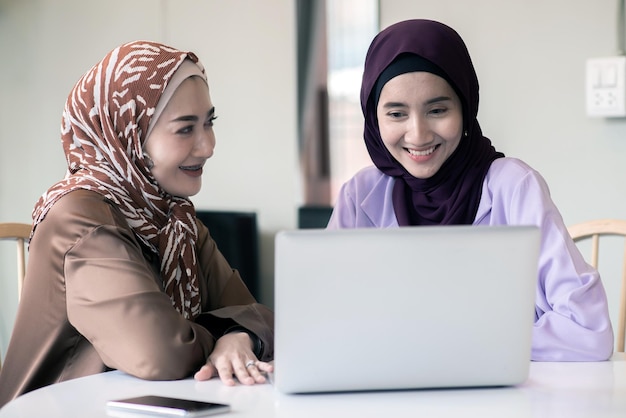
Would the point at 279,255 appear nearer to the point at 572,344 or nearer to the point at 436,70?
the point at 572,344

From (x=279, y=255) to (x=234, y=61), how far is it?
2.54 m

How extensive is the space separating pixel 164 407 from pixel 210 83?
2.61 meters

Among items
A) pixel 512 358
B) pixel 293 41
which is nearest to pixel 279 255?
pixel 512 358

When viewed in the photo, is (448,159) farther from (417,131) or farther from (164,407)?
(164,407)

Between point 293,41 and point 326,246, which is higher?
point 293,41

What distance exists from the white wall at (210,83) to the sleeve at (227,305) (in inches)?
61.2

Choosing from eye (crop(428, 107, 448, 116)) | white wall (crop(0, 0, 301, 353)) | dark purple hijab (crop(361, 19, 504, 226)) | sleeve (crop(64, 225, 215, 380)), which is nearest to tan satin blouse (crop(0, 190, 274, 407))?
sleeve (crop(64, 225, 215, 380))

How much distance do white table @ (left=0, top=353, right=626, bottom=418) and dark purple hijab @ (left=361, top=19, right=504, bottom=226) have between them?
501 mm

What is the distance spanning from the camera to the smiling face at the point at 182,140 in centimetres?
178

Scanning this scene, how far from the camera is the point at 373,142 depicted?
1.89m

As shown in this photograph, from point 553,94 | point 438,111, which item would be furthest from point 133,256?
point 553,94

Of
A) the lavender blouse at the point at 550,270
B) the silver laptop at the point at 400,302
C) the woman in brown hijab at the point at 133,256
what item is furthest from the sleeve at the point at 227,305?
the silver laptop at the point at 400,302

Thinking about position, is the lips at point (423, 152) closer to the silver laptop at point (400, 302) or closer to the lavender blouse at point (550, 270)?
the lavender blouse at point (550, 270)

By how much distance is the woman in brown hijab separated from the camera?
1417 mm
